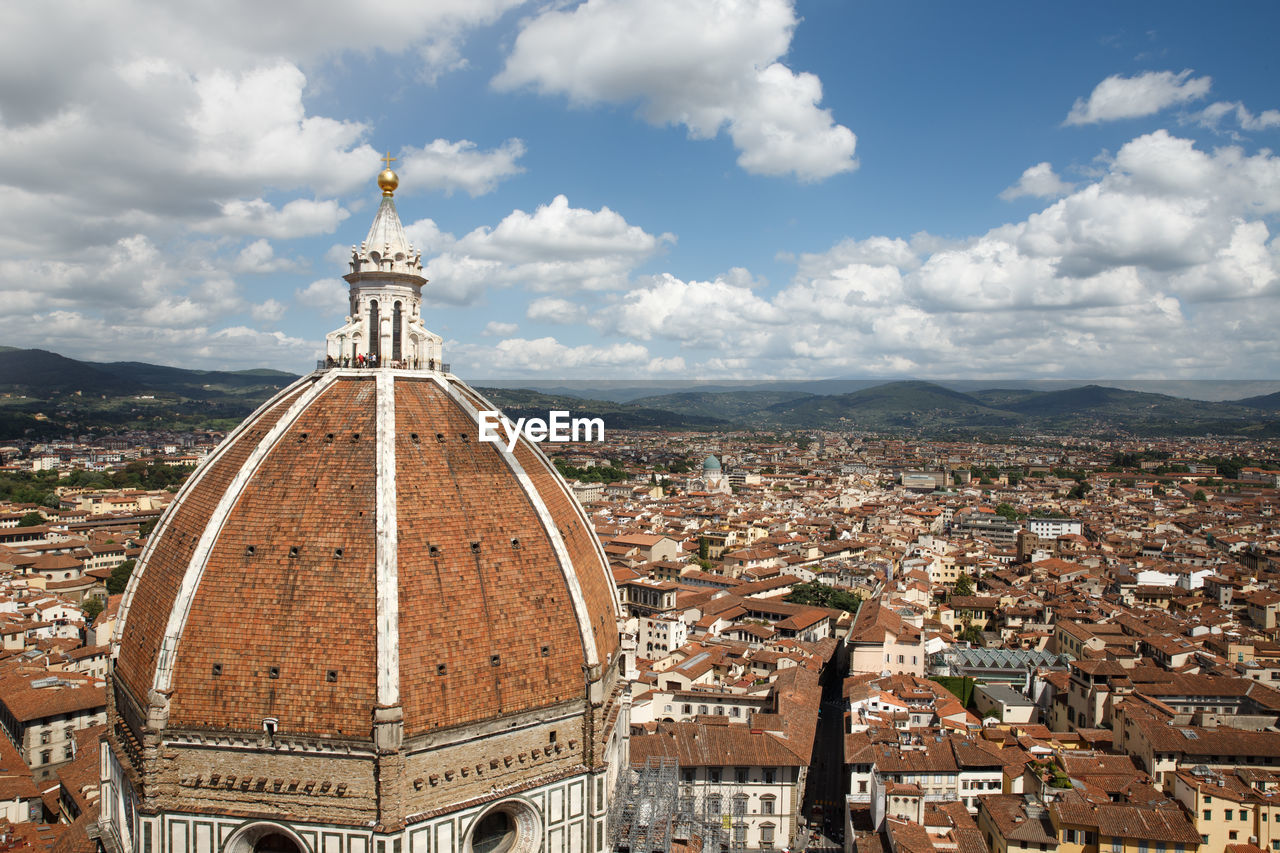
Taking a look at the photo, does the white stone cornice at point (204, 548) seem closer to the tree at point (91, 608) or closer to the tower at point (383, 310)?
the tower at point (383, 310)

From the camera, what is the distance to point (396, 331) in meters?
18.6

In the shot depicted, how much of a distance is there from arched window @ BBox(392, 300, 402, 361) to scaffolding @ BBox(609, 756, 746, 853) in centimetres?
1045

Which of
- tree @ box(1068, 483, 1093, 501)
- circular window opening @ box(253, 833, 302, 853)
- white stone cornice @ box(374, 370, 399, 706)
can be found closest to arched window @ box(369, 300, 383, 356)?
white stone cornice @ box(374, 370, 399, 706)

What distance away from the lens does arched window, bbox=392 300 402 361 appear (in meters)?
18.5

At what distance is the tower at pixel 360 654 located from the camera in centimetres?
1430

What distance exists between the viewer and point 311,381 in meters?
18.2

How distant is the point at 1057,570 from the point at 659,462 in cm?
12365

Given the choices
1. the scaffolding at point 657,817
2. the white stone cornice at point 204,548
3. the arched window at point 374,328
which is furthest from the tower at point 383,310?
A: the scaffolding at point 657,817

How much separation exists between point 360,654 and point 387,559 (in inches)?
62.0

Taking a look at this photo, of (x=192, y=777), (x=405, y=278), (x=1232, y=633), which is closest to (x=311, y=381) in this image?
(x=405, y=278)

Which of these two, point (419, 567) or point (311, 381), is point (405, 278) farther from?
point (419, 567)

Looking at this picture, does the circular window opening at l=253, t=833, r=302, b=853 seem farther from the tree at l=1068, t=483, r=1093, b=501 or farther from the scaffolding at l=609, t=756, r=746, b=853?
the tree at l=1068, t=483, r=1093, b=501

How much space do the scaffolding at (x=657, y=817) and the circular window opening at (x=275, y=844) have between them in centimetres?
585

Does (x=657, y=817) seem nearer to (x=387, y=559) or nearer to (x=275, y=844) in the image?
(x=275, y=844)
